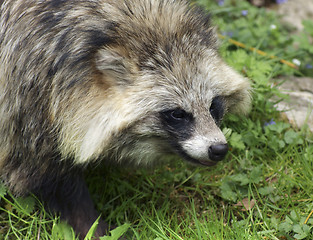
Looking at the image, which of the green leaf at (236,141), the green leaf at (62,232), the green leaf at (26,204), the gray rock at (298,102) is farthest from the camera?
the gray rock at (298,102)

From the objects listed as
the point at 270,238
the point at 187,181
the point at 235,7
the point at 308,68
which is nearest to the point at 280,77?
the point at 308,68

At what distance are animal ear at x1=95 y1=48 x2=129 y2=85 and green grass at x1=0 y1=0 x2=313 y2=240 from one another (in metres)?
0.94

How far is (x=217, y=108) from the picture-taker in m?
2.92

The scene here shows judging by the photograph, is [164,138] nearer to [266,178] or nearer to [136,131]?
[136,131]

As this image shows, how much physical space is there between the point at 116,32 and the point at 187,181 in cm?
146

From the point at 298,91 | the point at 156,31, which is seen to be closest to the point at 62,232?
the point at 156,31

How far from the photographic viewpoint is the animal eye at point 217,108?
2.88 m

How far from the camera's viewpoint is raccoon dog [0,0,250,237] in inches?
106

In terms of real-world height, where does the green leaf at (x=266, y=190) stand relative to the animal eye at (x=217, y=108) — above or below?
below

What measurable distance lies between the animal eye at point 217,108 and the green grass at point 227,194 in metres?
0.53

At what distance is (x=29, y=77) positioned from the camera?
275cm

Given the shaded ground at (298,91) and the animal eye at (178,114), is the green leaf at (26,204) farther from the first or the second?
the shaded ground at (298,91)

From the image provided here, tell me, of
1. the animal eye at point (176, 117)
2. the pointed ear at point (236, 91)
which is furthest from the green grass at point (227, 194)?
the animal eye at point (176, 117)

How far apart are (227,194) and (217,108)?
79cm
